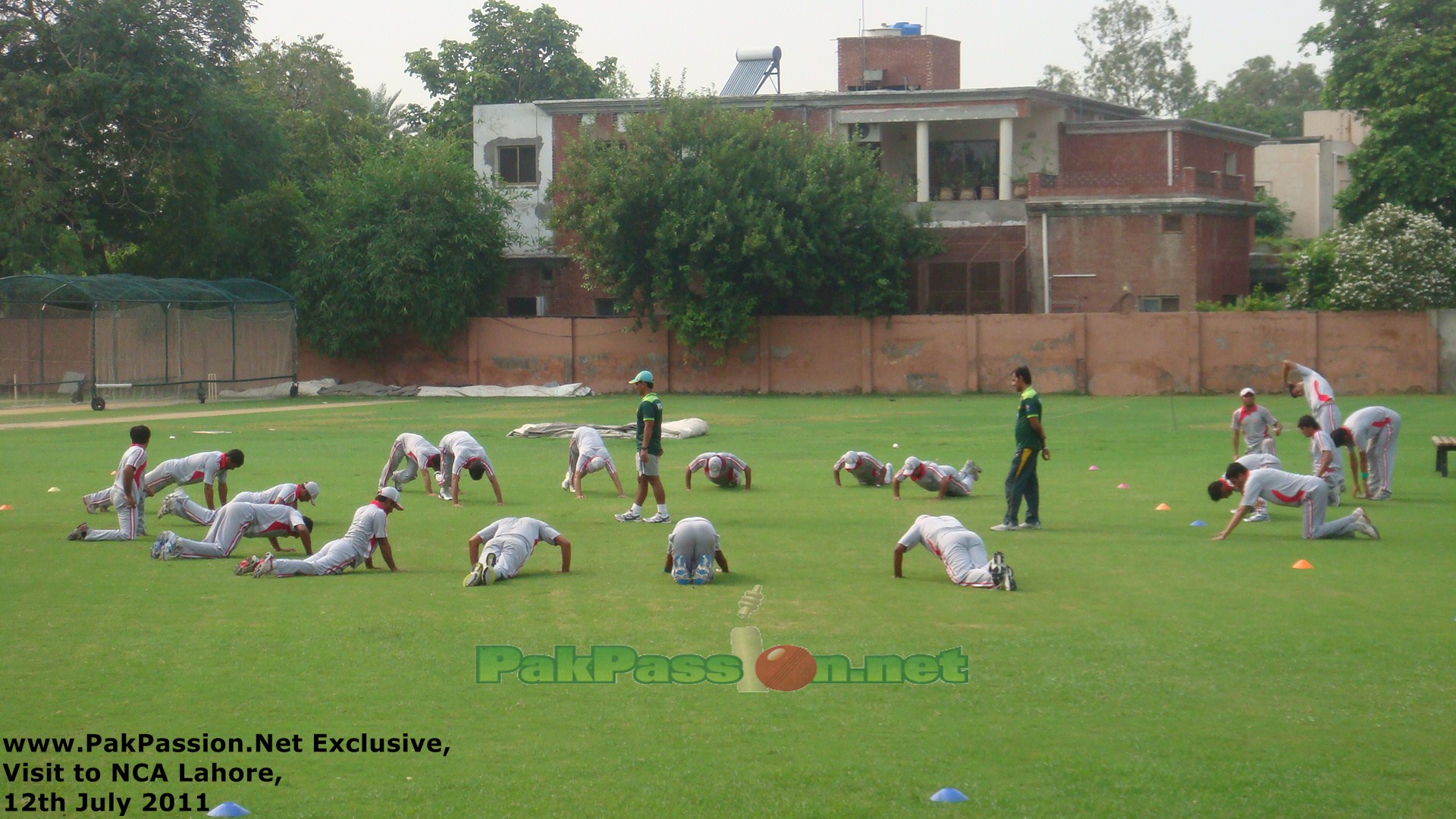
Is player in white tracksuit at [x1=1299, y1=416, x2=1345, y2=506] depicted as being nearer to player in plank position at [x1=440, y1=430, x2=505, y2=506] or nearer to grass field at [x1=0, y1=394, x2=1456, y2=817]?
grass field at [x1=0, y1=394, x2=1456, y2=817]

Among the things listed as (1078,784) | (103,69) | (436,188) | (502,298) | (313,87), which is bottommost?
(1078,784)

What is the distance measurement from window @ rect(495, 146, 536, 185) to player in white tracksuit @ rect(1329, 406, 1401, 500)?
3786 cm

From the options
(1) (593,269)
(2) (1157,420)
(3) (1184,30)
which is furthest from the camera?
(3) (1184,30)

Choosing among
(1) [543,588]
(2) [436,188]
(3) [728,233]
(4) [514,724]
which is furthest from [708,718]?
(2) [436,188]

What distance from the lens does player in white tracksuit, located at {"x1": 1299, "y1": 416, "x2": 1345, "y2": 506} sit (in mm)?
15773

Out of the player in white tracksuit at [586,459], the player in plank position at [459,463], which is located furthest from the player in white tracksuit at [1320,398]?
the player in plank position at [459,463]

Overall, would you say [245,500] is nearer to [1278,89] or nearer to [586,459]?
[586,459]

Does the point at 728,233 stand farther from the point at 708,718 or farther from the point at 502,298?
the point at 708,718

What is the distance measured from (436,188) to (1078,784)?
41809 millimetres

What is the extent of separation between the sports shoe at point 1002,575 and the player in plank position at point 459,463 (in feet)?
24.1

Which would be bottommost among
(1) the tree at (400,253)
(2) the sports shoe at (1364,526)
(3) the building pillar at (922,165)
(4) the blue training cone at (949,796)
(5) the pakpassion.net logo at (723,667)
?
(4) the blue training cone at (949,796)

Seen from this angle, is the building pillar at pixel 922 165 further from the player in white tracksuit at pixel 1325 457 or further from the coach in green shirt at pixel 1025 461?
the coach in green shirt at pixel 1025 461

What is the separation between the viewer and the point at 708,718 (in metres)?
7.73

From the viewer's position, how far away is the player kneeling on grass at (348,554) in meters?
12.2
